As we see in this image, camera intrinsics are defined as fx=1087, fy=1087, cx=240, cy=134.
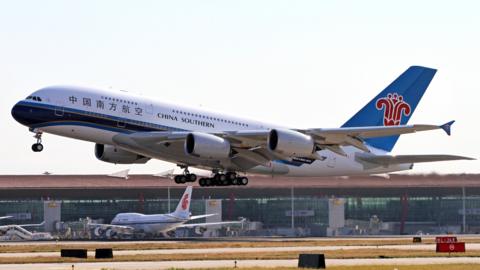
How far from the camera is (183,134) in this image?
69.2 m

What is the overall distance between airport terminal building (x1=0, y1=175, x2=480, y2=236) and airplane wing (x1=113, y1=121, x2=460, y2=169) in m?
51.5

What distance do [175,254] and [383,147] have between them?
2201cm

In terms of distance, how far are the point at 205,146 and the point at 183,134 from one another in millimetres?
1729

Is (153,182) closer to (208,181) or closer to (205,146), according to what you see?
(208,181)

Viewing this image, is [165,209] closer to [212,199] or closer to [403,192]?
[212,199]

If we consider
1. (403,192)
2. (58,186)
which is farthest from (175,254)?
(403,192)

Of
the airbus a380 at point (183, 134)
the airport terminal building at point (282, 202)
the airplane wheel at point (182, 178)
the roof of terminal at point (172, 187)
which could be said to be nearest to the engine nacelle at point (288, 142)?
the airbus a380 at point (183, 134)

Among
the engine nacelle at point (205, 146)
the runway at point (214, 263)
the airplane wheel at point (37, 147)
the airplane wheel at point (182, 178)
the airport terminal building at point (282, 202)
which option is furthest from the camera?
the airport terminal building at point (282, 202)

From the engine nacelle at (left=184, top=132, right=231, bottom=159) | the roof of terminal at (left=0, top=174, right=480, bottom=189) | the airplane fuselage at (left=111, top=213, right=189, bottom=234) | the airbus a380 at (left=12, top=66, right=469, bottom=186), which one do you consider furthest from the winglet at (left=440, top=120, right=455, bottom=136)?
the roof of terminal at (left=0, top=174, right=480, bottom=189)

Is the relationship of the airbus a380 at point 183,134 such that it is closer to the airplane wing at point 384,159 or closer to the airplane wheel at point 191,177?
the airplane wheel at point 191,177

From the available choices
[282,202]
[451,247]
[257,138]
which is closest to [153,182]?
[282,202]

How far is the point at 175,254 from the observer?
67125mm

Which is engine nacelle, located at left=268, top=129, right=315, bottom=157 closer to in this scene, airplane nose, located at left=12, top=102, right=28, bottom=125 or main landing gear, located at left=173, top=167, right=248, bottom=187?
main landing gear, located at left=173, top=167, right=248, bottom=187

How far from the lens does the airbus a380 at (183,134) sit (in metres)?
67.0
